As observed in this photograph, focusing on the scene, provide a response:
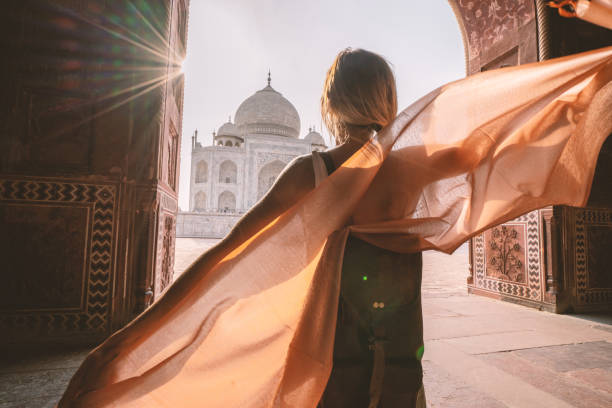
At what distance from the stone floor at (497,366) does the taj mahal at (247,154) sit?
19.2 meters

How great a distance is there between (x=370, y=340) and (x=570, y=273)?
3.75 meters

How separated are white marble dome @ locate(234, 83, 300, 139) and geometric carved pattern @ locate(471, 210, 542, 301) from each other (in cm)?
2239

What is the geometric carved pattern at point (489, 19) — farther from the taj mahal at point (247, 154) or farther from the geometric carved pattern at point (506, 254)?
the taj mahal at point (247, 154)

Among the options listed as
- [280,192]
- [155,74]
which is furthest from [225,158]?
[280,192]

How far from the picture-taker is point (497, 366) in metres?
1.84

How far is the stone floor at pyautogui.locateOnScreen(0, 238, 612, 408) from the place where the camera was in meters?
1.48

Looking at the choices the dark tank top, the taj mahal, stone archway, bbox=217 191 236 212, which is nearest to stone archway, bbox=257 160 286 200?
the taj mahal

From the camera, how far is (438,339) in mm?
2305

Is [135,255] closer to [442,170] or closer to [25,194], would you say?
[25,194]

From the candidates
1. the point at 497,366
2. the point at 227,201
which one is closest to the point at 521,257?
the point at 497,366

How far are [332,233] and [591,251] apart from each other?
4.12 m

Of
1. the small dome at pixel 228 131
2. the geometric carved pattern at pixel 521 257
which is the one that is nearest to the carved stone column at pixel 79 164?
the geometric carved pattern at pixel 521 257

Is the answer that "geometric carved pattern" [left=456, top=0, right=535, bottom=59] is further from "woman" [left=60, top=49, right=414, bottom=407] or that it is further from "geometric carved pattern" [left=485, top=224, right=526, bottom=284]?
"woman" [left=60, top=49, right=414, bottom=407]

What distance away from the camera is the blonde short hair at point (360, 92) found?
0.74 metres
